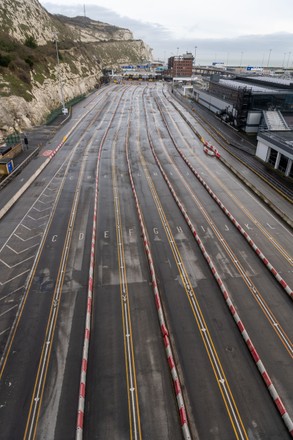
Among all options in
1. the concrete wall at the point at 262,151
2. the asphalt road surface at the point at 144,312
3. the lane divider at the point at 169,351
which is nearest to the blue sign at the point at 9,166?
the asphalt road surface at the point at 144,312

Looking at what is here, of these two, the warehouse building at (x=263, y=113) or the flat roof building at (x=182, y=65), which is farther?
the flat roof building at (x=182, y=65)

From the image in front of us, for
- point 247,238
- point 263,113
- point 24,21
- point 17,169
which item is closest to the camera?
point 247,238

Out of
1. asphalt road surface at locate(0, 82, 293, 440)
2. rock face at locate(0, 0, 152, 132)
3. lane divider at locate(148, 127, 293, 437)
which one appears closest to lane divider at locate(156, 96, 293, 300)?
asphalt road surface at locate(0, 82, 293, 440)

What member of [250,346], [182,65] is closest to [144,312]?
[250,346]

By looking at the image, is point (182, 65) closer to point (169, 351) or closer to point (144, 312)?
point (144, 312)

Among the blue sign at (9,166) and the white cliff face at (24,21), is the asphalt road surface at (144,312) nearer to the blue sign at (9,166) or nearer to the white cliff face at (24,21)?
the blue sign at (9,166)

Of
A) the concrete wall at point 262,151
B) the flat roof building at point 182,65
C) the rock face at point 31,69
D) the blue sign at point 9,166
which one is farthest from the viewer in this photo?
the flat roof building at point 182,65

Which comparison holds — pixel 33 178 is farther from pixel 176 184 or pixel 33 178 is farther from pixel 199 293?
pixel 199 293

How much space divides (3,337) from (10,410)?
17.2ft

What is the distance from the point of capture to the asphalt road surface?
1539 cm

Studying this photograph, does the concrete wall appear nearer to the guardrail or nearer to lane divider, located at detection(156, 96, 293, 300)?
lane divider, located at detection(156, 96, 293, 300)

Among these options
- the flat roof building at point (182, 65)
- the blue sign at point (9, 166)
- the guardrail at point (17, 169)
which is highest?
the flat roof building at point (182, 65)

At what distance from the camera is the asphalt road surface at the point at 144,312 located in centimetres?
1539

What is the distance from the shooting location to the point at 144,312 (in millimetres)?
21469
